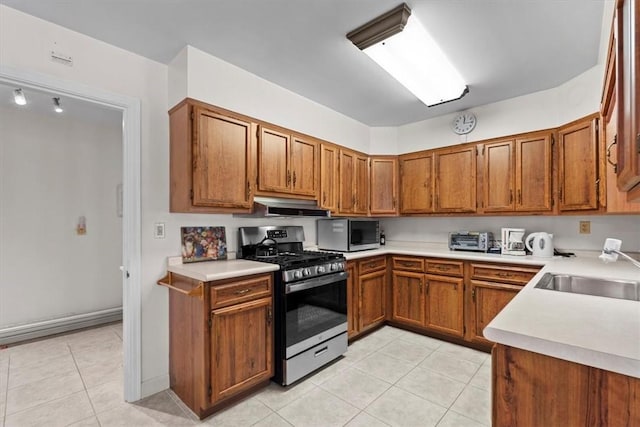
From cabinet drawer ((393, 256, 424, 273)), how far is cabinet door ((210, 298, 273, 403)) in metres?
1.79

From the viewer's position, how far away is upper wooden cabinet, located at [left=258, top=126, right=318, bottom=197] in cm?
267

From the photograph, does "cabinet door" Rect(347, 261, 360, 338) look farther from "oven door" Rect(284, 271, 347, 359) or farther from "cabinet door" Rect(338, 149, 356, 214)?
"cabinet door" Rect(338, 149, 356, 214)

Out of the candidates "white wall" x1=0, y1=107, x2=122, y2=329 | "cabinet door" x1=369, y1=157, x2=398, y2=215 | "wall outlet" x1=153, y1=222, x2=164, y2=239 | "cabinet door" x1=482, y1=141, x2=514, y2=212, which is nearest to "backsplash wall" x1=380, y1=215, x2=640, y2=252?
"cabinet door" x1=482, y1=141, x2=514, y2=212

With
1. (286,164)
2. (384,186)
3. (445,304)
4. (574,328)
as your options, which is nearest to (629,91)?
(574,328)

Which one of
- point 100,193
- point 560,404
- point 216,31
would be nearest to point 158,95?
point 216,31

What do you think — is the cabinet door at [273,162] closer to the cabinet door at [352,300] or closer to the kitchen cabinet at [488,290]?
the cabinet door at [352,300]

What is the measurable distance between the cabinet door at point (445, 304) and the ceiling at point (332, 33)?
1999 millimetres

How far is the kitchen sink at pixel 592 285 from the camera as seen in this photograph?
1.75m

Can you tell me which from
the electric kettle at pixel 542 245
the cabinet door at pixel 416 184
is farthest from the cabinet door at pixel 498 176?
the cabinet door at pixel 416 184

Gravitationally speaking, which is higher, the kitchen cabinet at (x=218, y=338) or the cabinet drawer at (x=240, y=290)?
the cabinet drawer at (x=240, y=290)

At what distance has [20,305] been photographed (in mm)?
3322

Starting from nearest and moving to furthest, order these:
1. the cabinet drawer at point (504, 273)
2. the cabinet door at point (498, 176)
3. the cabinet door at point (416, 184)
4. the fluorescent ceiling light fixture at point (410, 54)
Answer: the fluorescent ceiling light fixture at point (410, 54), the cabinet drawer at point (504, 273), the cabinet door at point (498, 176), the cabinet door at point (416, 184)

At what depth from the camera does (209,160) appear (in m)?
2.27

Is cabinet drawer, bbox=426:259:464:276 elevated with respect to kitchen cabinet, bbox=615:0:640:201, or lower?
lower
